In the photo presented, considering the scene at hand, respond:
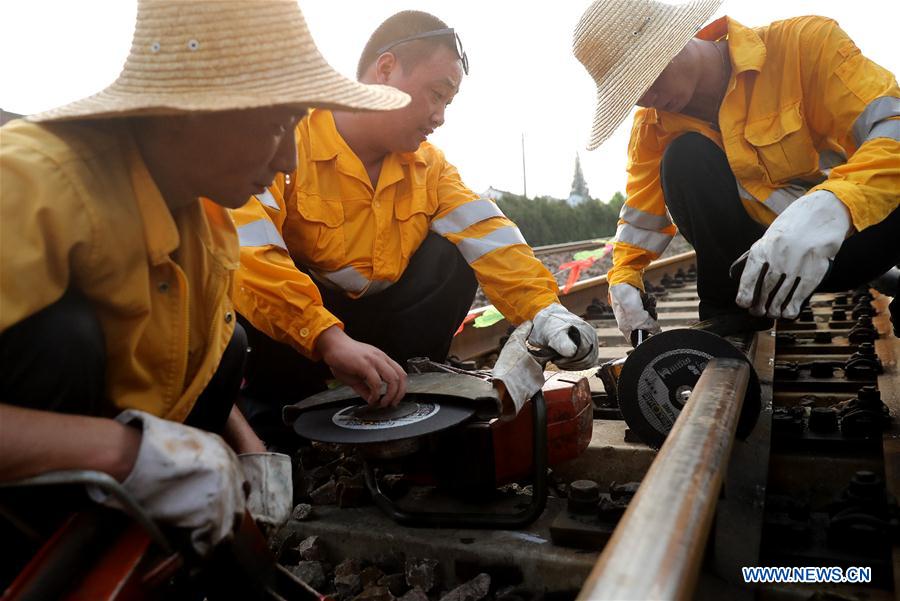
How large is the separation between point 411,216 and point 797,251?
144 cm

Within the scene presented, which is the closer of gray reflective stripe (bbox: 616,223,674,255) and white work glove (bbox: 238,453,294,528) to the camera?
white work glove (bbox: 238,453,294,528)

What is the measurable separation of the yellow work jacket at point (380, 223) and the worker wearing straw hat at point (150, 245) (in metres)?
1.10

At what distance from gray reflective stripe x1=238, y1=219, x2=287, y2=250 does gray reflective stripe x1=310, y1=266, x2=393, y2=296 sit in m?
0.45

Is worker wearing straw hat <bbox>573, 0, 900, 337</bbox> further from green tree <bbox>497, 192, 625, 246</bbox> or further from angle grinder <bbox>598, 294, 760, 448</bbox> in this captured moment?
green tree <bbox>497, 192, 625, 246</bbox>

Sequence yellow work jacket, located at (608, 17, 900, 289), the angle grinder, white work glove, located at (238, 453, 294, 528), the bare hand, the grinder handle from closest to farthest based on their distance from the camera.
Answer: white work glove, located at (238, 453, 294, 528) → the bare hand → the angle grinder → yellow work jacket, located at (608, 17, 900, 289) → the grinder handle

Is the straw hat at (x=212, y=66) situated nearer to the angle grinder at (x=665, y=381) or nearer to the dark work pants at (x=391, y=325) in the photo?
the angle grinder at (x=665, y=381)

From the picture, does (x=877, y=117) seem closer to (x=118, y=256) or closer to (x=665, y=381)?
(x=665, y=381)

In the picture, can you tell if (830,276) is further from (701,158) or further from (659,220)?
(659,220)

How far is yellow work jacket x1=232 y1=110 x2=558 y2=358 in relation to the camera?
2.73 m

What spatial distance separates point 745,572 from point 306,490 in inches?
55.2

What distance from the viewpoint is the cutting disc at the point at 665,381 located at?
7.35 ft

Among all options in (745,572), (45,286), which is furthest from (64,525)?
(745,572)

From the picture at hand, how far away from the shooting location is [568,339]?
2479 millimetres

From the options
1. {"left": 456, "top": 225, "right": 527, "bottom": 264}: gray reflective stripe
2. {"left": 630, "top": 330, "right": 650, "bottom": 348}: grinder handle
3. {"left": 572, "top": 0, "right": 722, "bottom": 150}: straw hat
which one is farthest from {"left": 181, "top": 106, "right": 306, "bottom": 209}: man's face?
{"left": 630, "top": 330, "right": 650, "bottom": 348}: grinder handle
